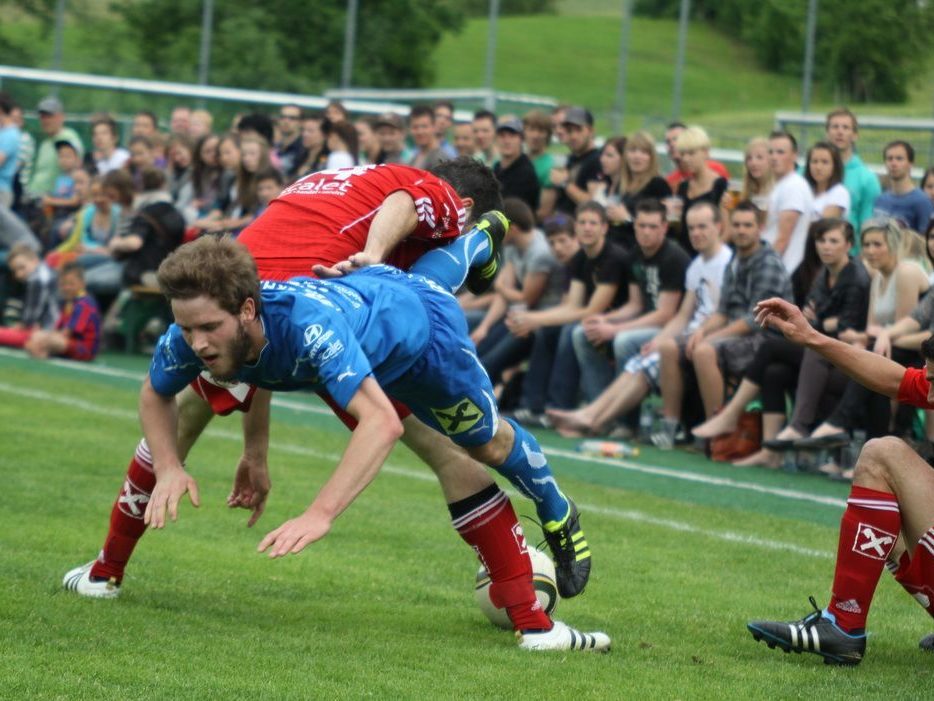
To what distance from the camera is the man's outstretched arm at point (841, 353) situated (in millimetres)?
5695

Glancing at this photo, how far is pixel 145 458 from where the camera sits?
622cm

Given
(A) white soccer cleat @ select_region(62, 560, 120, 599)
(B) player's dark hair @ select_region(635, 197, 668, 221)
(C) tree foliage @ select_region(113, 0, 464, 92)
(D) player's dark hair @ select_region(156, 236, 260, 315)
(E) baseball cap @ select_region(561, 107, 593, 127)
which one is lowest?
(A) white soccer cleat @ select_region(62, 560, 120, 599)

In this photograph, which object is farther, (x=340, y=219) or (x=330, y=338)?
(x=340, y=219)

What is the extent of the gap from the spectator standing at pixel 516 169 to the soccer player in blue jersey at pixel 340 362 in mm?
8306

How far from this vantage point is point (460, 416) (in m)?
5.75

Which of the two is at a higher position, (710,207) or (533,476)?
(710,207)

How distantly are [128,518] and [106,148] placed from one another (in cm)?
1269

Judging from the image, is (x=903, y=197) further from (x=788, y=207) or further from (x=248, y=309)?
(x=248, y=309)

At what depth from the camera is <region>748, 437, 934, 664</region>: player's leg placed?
5.71 metres

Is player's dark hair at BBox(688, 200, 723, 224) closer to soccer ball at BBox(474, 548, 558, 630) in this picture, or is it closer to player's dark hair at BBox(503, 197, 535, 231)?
player's dark hair at BBox(503, 197, 535, 231)

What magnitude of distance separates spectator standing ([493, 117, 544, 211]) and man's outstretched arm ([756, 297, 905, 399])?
8739 millimetres

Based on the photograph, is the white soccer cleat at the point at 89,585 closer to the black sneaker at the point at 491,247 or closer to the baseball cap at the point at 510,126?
the black sneaker at the point at 491,247

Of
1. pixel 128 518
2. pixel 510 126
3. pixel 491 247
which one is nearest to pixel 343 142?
pixel 510 126

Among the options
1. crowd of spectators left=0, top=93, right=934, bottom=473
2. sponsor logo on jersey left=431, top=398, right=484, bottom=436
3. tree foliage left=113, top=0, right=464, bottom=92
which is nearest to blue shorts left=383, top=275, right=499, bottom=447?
sponsor logo on jersey left=431, top=398, right=484, bottom=436
